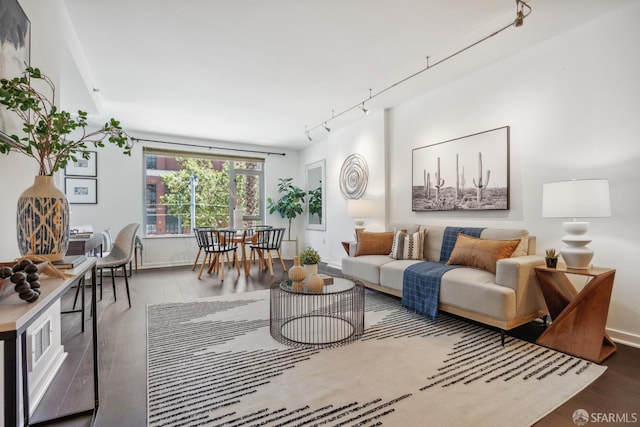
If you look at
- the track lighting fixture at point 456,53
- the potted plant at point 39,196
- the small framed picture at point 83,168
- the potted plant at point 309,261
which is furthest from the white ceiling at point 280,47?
the potted plant at point 309,261

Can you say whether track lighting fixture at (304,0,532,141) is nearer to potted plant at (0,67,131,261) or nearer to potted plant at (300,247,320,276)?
potted plant at (300,247,320,276)

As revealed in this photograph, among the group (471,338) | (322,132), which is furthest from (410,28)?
(322,132)

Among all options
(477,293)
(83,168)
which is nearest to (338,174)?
(477,293)

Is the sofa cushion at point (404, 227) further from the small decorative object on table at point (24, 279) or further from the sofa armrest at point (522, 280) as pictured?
the small decorative object on table at point (24, 279)

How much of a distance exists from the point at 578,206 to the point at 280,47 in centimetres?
277

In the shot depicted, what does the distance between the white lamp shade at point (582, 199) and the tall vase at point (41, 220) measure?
302cm

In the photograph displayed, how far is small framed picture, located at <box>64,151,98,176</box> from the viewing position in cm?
524

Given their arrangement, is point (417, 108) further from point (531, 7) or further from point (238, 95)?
point (238, 95)

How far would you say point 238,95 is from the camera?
4.15 meters

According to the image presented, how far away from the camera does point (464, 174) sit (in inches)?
144

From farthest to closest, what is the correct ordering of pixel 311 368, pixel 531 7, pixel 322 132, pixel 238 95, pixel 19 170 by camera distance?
pixel 322 132, pixel 238 95, pixel 531 7, pixel 311 368, pixel 19 170

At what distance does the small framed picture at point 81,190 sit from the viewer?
5234 millimetres

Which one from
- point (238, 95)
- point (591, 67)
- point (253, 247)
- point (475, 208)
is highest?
point (238, 95)

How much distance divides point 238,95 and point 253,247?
2.46 m
